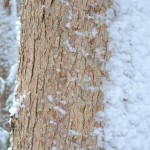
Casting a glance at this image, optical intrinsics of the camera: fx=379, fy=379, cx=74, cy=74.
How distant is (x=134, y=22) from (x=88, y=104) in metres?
0.38

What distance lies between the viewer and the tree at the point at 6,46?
3.57m

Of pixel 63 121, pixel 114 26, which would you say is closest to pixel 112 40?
pixel 114 26

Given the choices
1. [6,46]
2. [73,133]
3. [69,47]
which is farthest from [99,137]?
[6,46]

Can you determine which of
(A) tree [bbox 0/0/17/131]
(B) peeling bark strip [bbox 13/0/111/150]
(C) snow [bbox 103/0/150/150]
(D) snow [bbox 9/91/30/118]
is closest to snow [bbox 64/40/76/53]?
(B) peeling bark strip [bbox 13/0/111/150]

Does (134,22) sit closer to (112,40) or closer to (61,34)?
(112,40)

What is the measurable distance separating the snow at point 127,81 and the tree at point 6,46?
2181 mm

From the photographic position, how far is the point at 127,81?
4.84ft

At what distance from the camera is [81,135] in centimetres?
147

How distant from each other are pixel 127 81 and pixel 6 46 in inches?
93.0

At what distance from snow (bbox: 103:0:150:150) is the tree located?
2181 mm

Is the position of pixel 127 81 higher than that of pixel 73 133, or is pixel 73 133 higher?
pixel 127 81

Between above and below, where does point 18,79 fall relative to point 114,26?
below

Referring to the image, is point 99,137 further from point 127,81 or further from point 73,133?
point 127,81

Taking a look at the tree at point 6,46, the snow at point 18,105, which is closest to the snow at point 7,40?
the tree at point 6,46
